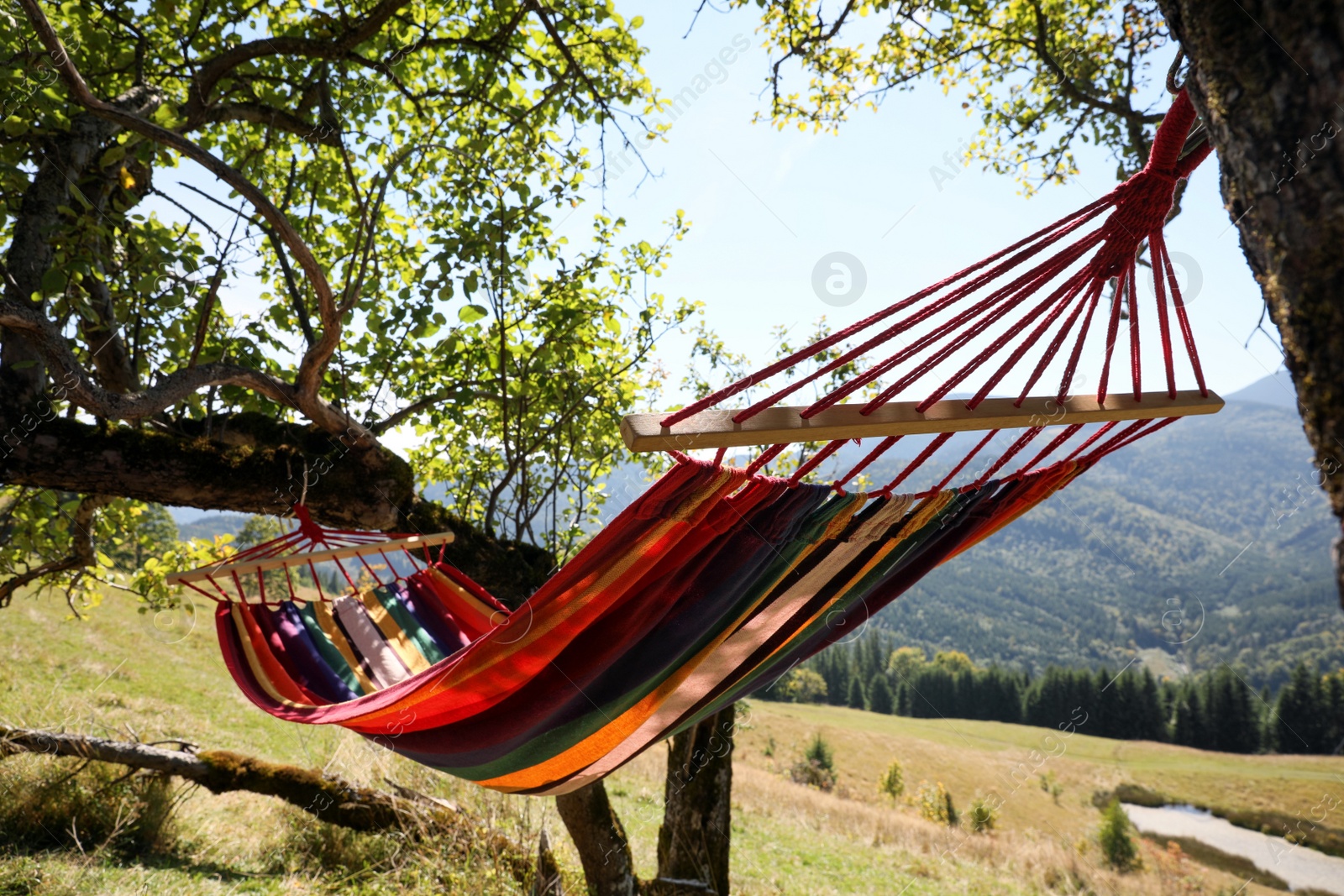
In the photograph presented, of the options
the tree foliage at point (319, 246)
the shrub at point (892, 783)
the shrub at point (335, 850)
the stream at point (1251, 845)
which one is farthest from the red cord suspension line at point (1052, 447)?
the stream at point (1251, 845)

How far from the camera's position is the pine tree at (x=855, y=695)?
50.2m

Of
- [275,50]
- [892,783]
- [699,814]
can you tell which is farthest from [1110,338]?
[892,783]

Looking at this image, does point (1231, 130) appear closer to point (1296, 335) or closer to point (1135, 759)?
point (1296, 335)

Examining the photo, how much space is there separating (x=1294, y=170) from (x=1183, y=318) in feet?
2.39

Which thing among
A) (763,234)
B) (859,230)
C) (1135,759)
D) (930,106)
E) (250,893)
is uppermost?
(930,106)

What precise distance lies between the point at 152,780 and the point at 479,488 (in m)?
2.28

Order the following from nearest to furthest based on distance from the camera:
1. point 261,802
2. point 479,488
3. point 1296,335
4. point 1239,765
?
1. point 1296,335
2. point 261,802
3. point 479,488
4. point 1239,765

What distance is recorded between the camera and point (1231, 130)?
631 mm

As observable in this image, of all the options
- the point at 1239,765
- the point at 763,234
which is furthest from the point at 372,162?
the point at 1239,765

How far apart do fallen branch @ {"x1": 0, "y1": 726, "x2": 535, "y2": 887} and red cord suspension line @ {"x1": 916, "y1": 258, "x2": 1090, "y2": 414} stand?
9.54ft

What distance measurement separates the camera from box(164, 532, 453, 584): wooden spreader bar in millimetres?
2121

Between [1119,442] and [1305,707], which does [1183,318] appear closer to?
[1119,442]

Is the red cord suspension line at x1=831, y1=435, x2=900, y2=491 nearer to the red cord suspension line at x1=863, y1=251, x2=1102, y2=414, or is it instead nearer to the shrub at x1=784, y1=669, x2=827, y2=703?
Result: the red cord suspension line at x1=863, y1=251, x2=1102, y2=414

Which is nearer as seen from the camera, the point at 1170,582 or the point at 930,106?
the point at 930,106
